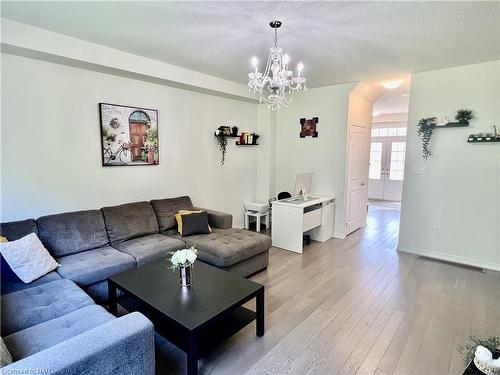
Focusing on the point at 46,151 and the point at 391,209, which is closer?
the point at 46,151

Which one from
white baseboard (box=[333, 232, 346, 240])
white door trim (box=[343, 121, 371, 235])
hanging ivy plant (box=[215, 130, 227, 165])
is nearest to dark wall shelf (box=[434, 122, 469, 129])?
white door trim (box=[343, 121, 371, 235])

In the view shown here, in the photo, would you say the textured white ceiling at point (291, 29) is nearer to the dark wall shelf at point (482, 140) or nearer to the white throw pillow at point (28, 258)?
the dark wall shelf at point (482, 140)

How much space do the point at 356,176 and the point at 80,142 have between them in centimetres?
433

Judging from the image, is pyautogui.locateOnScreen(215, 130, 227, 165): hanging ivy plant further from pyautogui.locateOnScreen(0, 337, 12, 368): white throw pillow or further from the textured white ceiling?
A: pyautogui.locateOnScreen(0, 337, 12, 368): white throw pillow

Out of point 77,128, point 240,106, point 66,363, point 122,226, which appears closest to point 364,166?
point 240,106

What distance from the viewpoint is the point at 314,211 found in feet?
14.3

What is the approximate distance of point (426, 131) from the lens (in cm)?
386

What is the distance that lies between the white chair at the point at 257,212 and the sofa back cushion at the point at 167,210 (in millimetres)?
1597

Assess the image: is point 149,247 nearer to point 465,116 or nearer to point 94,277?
point 94,277

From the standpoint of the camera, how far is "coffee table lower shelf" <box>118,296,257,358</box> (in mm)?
1884

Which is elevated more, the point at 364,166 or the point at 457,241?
the point at 364,166

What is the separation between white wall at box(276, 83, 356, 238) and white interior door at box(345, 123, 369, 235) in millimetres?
168

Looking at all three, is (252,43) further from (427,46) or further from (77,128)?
(77,128)

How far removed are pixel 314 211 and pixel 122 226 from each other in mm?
2762
